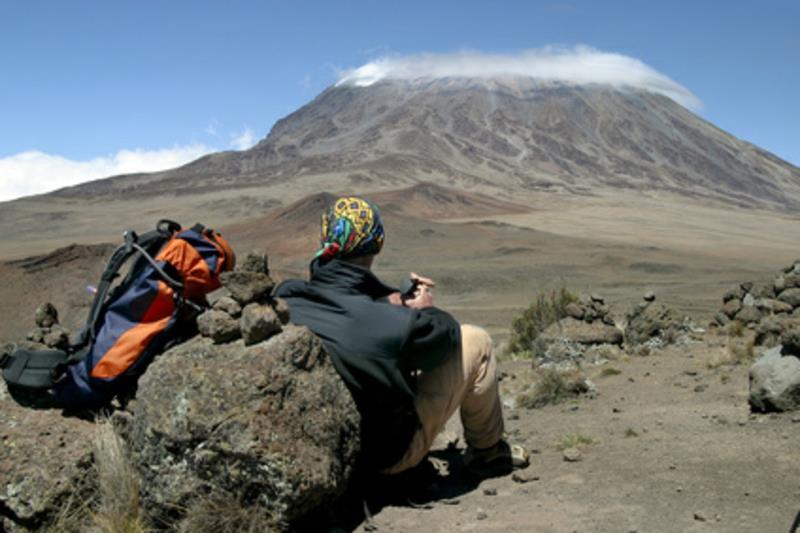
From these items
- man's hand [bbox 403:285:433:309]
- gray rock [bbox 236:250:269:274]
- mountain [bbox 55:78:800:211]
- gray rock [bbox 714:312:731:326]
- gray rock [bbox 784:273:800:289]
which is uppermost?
mountain [bbox 55:78:800:211]

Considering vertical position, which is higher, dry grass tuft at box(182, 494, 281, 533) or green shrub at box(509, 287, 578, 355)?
dry grass tuft at box(182, 494, 281, 533)

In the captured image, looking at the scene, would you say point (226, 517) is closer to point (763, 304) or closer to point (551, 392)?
point (551, 392)

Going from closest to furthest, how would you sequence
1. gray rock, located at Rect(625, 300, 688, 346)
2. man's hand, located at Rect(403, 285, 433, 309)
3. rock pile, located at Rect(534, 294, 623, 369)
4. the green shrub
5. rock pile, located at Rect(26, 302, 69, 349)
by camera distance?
man's hand, located at Rect(403, 285, 433, 309)
rock pile, located at Rect(26, 302, 69, 349)
rock pile, located at Rect(534, 294, 623, 369)
gray rock, located at Rect(625, 300, 688, 346)
the green shrub

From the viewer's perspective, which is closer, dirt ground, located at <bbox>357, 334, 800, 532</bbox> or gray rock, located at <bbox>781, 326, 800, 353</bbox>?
dirt ground, located at <bbox>357, 334, 800, 532</bbox>

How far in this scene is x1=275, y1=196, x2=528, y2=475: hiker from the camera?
335 cm

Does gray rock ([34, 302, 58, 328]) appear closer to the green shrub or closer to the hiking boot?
the hiking boot

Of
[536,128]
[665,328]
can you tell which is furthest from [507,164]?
[665,328]

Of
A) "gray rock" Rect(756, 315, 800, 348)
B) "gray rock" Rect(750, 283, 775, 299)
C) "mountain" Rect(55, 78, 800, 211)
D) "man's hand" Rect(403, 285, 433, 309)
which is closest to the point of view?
"man's hand" Rect(403, 285, 433, 309)

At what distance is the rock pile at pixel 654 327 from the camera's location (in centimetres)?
917

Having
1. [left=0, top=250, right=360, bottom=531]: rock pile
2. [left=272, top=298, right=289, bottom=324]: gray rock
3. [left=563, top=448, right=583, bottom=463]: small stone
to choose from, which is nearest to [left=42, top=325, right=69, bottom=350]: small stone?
[left=0, top=250, right=360, bottom=531]: rock pile

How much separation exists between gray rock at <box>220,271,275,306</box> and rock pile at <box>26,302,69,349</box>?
1184 millimetres

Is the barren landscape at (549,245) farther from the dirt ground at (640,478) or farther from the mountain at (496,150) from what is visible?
the mountain at (496,150)

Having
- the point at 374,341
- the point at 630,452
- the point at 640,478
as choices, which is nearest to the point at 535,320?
the point at 630,452

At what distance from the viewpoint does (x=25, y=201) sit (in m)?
77.5
